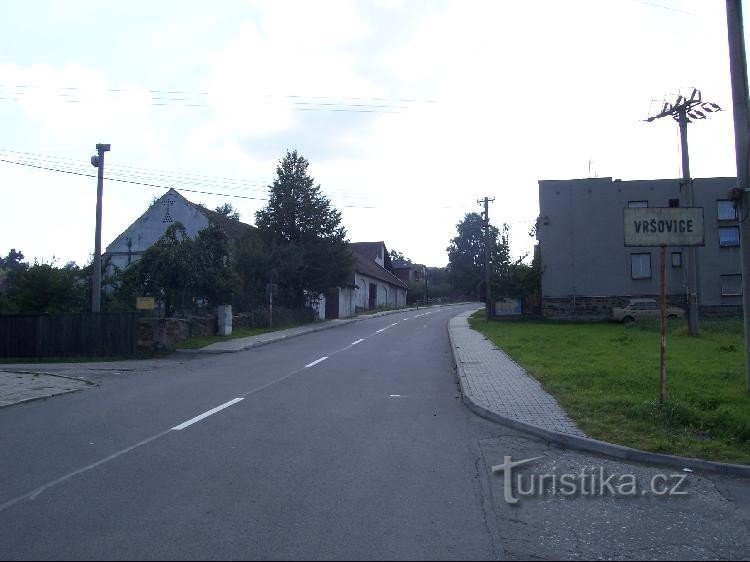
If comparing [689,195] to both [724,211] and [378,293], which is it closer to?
[724,211]

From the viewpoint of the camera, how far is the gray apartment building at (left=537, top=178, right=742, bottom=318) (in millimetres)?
39375

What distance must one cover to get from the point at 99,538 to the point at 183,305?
23.6 m

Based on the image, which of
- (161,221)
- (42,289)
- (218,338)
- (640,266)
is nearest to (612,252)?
(640,266)

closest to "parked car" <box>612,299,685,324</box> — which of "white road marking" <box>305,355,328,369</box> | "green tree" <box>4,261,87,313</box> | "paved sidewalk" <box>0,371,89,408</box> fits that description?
"white road marking" <box>305,355,328,369</box>

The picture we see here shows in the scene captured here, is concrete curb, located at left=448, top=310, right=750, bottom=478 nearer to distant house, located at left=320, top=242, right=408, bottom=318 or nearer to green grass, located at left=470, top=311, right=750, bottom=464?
green grass, located at left=470, top=311, right=750, bottom=464

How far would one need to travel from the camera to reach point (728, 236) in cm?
3956

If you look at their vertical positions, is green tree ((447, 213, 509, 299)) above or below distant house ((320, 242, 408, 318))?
above

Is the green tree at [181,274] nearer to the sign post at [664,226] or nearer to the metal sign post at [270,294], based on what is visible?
the metal sign post at [270,294]

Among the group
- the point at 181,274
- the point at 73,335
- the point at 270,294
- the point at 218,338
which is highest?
the point at 181,274

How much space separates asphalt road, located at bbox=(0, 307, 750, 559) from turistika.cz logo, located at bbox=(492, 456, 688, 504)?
0.49 feet

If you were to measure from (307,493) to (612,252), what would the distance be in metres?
37.4

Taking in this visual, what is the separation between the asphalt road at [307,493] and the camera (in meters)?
4.81

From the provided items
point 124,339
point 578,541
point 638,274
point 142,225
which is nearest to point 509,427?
point 578,541

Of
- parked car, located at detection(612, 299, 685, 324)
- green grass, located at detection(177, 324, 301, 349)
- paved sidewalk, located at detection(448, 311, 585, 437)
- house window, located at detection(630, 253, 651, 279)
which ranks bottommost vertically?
paved sidewalk, located at detection(448, 311, 585, 437)
